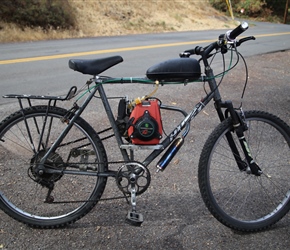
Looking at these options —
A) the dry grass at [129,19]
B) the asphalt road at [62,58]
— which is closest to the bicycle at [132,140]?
the asphalt road at [62,58]

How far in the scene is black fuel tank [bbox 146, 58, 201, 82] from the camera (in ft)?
9.00

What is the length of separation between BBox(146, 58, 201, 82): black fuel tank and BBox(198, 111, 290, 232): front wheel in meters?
0.50

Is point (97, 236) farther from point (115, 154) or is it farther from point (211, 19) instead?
point (211, 19)

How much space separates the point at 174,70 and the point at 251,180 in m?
1.71

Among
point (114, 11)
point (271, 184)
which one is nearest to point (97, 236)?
point (271, 184)

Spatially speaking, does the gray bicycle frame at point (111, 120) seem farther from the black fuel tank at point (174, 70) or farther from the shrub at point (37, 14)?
the shrub at point (37, 14)

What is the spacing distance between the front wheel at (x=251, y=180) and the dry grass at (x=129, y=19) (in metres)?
13.6

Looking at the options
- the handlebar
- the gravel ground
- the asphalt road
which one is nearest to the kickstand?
the gravel ground

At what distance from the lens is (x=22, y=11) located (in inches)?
687

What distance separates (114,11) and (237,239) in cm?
2254

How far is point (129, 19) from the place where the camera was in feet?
76.0

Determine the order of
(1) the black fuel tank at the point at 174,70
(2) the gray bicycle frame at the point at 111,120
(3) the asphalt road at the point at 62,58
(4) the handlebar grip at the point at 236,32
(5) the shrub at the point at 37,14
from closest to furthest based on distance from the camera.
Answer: (4) the handlebar grip at the point at 236,32
(1) the black fuel tank at the point at 174,70
(2) the gray bicycle frame at the point at 111,120
(3) the asphalt road at the point at 62,58
(5) the shrub at the point at 37,14

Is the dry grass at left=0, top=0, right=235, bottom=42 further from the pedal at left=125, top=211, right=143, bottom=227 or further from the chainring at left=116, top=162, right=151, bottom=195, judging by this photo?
the pedal at left=125, top=211, right=143, bottom=227

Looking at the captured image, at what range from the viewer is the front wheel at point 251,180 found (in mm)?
2922
